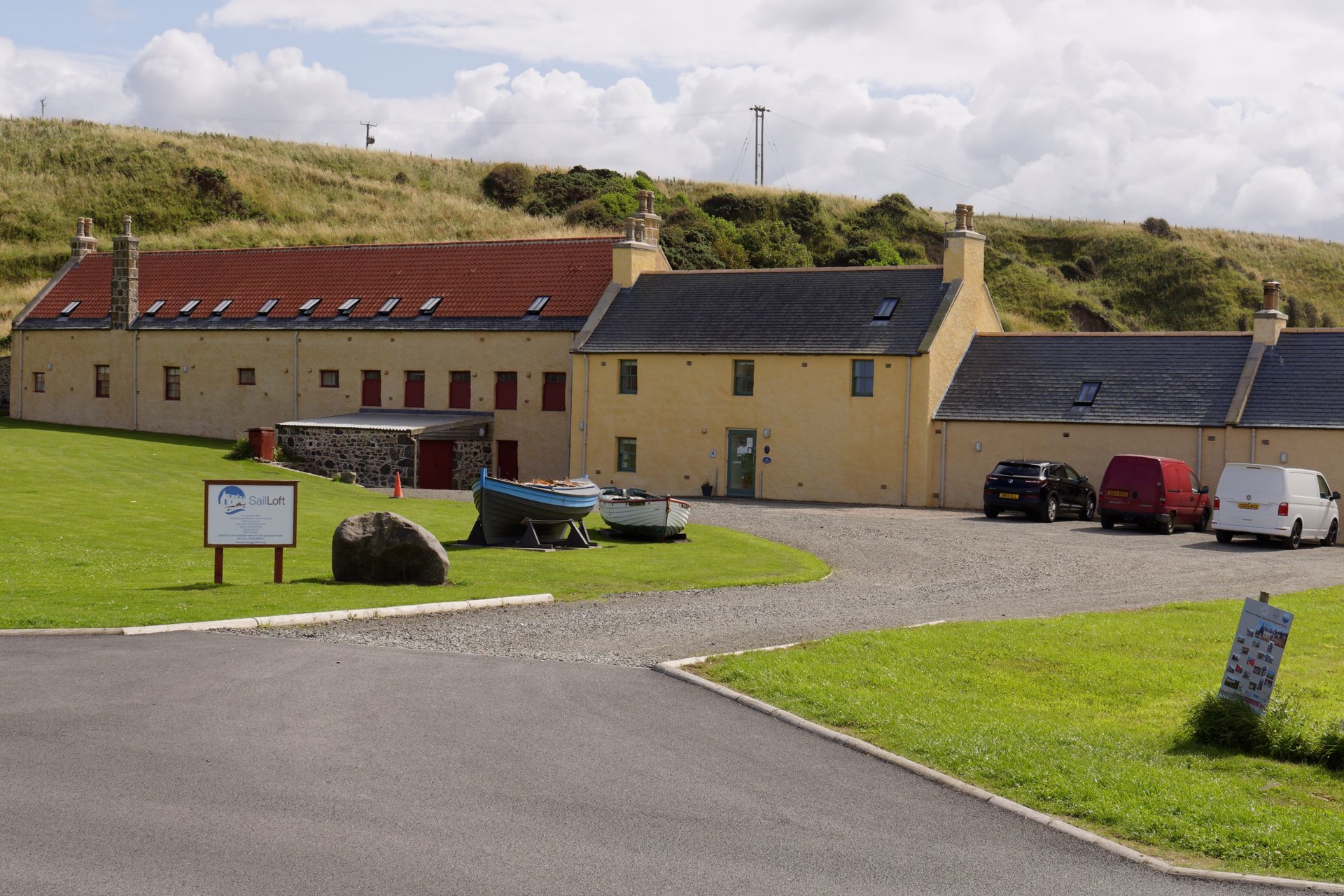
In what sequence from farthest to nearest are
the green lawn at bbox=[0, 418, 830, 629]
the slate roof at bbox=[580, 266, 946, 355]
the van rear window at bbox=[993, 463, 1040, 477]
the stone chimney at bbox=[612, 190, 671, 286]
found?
the stone chimney at bbox=[612, 190, 671, 286] → the slate roof at bbox=[580, 266, 946, 355] → the van rear window at bbox=[993, 463, 1040, 477] → the green lawn at bbox=[0, 418, 830, 629]

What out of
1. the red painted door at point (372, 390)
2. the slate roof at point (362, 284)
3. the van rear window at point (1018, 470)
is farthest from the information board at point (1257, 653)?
the red painted door at point (372, 390)

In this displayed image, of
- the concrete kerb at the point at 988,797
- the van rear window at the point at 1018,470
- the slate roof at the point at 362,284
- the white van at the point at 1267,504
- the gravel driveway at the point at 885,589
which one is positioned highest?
the slate roof at the point at 362,284

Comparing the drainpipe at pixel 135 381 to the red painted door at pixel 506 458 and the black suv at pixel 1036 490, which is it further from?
the black suv at pixel 1036 490

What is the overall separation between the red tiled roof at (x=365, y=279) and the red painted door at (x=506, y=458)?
4.73m

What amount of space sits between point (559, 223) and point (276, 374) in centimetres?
3577

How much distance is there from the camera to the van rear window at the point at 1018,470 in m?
35.4

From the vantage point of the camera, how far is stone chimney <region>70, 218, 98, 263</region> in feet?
198

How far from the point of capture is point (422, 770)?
9.16m

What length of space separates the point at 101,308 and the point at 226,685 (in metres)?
49.1

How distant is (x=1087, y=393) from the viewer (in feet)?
128

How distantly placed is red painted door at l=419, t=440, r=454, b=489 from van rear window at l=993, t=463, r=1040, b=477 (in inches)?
731

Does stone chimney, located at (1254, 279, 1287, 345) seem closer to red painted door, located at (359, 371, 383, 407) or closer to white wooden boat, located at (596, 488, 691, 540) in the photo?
white wooden boat, located at (596, 488, 691, 540)

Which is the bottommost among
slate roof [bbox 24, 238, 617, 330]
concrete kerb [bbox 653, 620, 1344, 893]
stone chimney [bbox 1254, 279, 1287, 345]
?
concrete kerb [bbox 653, 620, 1344, 893]

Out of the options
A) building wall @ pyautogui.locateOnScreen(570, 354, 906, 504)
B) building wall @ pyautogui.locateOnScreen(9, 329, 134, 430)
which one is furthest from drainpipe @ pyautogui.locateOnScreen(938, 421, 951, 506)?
building wall @ pyautogui.locateOnScreen(9, 329, 134, 430)
